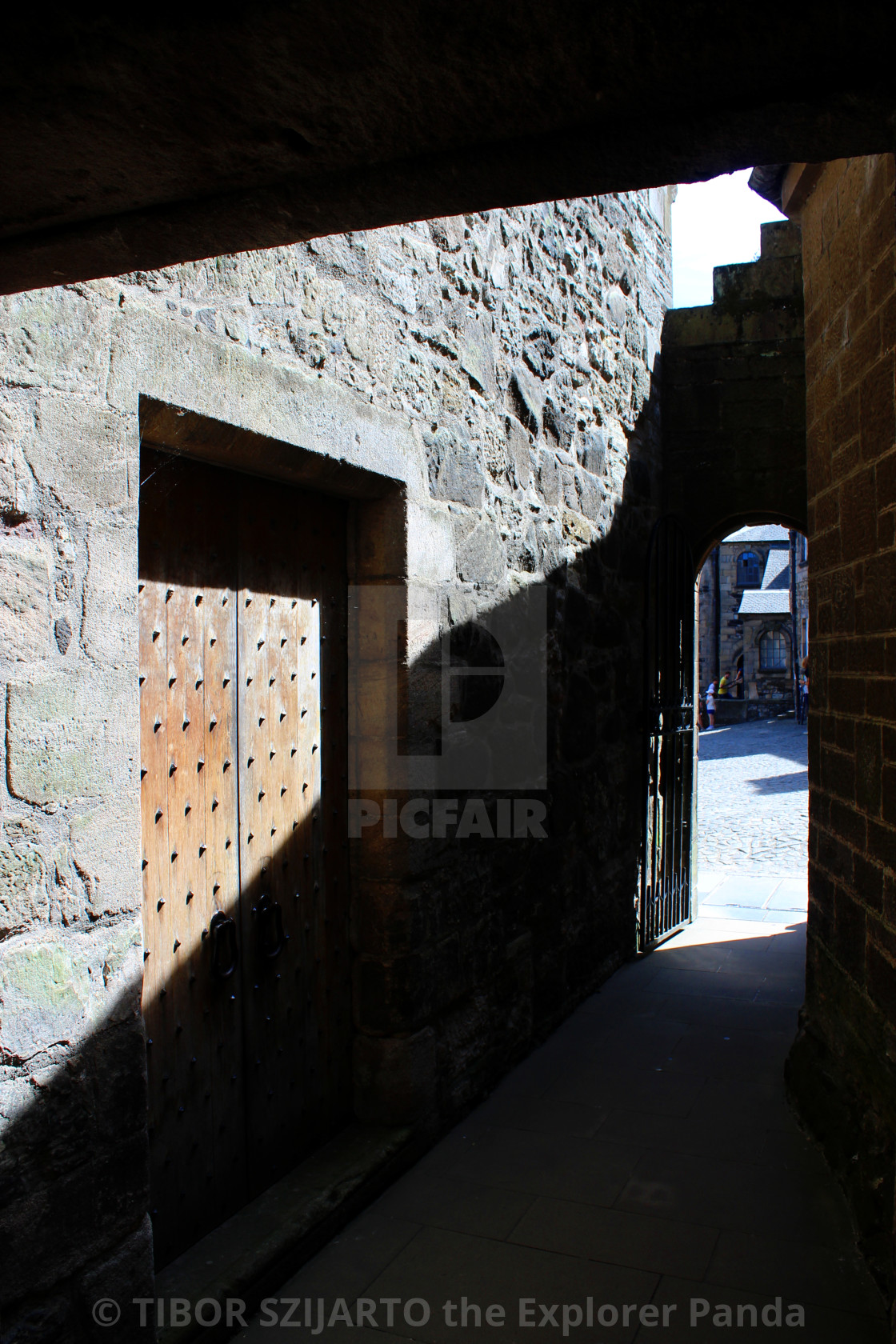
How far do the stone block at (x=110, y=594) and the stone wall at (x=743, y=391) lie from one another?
4395 mm

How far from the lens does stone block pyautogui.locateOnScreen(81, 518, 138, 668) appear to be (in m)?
1.84

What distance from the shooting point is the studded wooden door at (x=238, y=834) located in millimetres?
2264

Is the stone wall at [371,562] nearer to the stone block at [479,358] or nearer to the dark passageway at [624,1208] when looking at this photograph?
the stone block at [479,358]

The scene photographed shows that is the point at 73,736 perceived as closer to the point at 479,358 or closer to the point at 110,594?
the point at 110,594

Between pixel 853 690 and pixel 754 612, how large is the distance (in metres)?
28.2

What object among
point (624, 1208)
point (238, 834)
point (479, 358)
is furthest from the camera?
point (479, 358)

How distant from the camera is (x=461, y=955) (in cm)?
335

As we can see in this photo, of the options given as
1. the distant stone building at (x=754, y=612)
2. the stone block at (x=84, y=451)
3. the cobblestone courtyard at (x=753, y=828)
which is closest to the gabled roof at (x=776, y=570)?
the distant stone building at (x=754, y=612)

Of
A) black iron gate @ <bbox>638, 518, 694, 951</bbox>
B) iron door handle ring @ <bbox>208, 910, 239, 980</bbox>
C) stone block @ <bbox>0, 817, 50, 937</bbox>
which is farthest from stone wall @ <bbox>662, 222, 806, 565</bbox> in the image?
stone block @ <bbox>0, 817, 50, 937</bbox>

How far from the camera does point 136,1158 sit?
6.31 ft

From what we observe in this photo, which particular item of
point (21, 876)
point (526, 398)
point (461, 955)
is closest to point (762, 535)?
point (526, 398)

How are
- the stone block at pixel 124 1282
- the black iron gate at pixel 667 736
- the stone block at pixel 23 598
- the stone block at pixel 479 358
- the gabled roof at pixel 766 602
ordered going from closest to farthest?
1. the stone block at pixel 23 598
2. the stone block at pixel 124 1282
3. the stone block at pixel 479 358
4. the black iron gate at pixel 667 736
5. the gabled roof at pixel 766 602

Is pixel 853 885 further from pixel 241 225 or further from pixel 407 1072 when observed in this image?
pixel 241 225

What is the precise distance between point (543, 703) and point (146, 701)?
84.9 inches
